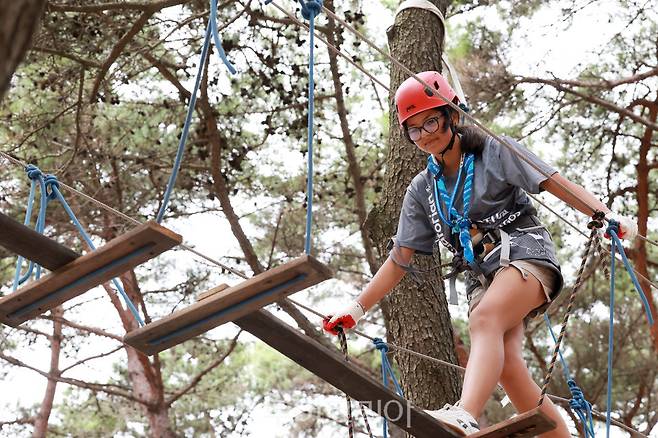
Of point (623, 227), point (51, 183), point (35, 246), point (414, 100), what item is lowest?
point (35, 246)

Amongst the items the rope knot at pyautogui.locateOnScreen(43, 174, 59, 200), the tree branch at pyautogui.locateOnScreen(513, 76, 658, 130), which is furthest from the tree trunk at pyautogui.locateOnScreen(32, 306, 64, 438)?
the rope knot at pyautogui.locateOnScreen(43, 174, 59, 200)

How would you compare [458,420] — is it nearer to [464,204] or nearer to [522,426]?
[522,426]

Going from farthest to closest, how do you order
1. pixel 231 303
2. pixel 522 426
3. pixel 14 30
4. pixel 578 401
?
pixel 578 401 < pixel 522 426 < pixel 231 303 < pixel 14 30

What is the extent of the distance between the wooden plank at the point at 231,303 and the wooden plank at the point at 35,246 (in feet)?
0.75

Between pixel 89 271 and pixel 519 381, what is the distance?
1.24m

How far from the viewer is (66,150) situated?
645cm

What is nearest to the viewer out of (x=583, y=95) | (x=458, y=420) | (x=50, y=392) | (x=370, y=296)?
(x=458, y=420)

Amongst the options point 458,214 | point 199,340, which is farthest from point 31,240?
point 199,340

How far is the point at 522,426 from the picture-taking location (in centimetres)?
210

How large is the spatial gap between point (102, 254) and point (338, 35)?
363 cm

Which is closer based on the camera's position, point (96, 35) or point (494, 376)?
point (494, 376)

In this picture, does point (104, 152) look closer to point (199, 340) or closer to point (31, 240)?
point (199, 340)

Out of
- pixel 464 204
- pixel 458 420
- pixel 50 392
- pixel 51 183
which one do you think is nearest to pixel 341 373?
pixel 458 420

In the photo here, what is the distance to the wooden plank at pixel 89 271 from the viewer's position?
193cm
